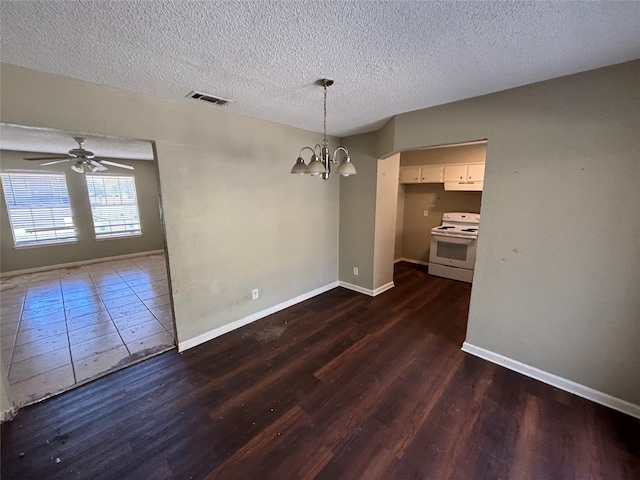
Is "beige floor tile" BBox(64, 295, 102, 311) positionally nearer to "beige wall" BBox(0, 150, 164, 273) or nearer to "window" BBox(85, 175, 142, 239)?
"beige wall" BBox(0, 150, 164, 273)

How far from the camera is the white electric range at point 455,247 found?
441cm

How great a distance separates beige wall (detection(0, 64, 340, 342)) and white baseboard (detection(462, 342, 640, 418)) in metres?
2.33

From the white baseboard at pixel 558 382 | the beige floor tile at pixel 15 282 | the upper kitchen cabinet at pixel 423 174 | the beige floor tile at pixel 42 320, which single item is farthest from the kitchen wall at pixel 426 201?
the beige floor tile at pixel 15 282

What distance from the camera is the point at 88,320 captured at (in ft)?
10.6

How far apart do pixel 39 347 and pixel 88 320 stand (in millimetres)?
587

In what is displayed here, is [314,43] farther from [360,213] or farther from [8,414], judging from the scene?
[8,414]

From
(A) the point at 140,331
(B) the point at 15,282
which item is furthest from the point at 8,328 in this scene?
(B) the point at 15,282

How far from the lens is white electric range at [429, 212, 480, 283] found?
4414 millimetres

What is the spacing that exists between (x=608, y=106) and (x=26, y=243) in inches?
346

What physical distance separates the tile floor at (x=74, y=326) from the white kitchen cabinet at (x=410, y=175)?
15.9 ft

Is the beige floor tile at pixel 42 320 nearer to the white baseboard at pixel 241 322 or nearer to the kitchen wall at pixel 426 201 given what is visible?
the white baseboard at pixel 241 322

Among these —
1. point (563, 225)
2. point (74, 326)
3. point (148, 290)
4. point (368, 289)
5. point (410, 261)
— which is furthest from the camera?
point (410, 261)

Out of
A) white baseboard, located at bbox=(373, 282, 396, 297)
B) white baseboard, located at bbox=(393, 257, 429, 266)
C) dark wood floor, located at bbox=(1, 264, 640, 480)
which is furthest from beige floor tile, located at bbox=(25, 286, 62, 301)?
white baseboard, located at bbox=(393, 257, 429, 266)

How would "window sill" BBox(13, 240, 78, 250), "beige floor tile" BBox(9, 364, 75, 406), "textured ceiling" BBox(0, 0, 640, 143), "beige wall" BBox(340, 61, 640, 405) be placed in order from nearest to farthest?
"textured ceiling" BBox(0, 0, 640, 143)
"beige wall" BBox(340, 61, 640, 405)
"beige floor tile" BBox(9, 364, 75, 406)
"window sill" BBox(13, 240, 78, 250)
